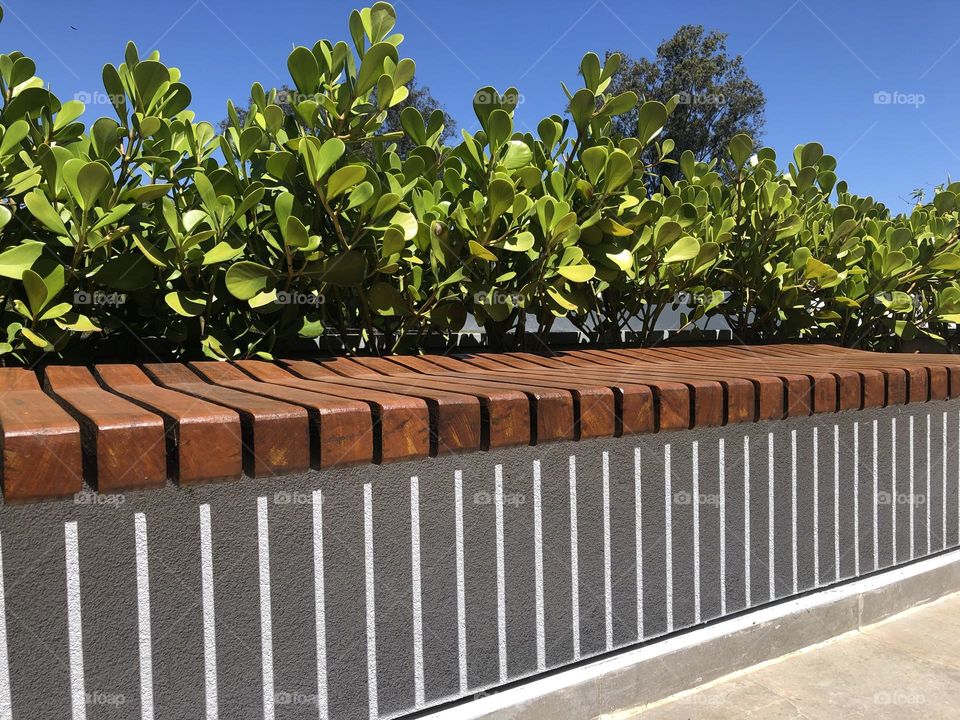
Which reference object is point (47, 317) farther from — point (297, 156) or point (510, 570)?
point (510, 570)

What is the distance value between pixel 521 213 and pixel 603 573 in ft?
4.69

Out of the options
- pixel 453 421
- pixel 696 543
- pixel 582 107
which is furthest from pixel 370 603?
pixel 582 107

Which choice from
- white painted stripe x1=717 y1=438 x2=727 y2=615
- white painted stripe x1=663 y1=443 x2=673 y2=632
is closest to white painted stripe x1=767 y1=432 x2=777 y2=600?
white painted stripe x1=717 y1=438 x2=727 y2=615

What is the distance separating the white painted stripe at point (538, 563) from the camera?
6.89 feet

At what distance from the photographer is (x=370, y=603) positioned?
183 centimetres

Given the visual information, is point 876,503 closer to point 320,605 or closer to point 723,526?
point 723,526

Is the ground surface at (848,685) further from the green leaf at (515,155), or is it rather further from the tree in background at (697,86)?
the tree in background at (697,86)

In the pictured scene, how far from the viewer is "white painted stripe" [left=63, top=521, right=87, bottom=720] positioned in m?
1.48

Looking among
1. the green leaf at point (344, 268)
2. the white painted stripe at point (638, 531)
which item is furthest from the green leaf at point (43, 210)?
the white painted stripe at point (638, 531)

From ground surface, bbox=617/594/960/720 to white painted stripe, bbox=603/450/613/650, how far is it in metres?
0.25

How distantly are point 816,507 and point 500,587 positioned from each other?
1.43 meters

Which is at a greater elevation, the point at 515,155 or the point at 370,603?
the point at 515,155

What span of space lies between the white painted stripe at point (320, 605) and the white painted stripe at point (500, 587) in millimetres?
491

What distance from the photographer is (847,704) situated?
7.36 feet
